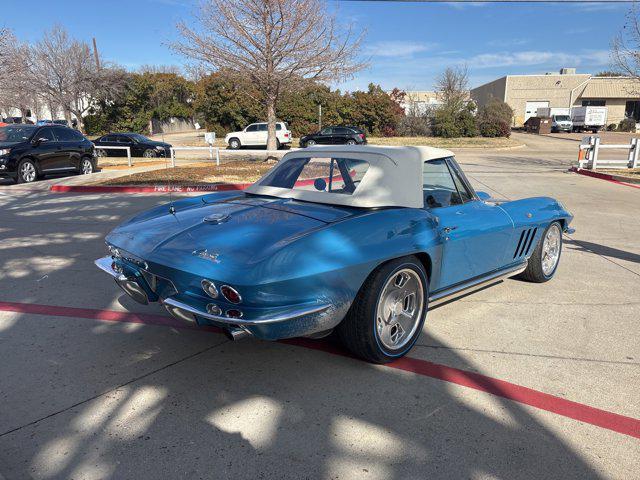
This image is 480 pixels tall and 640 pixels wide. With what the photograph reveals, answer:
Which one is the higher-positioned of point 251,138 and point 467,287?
point 251,138

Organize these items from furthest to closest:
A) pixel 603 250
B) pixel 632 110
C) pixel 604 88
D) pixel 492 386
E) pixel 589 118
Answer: pixel 632 110 < pixel 604 88 < pixel 589 118 < pixel 603 250 < pixel 492 386

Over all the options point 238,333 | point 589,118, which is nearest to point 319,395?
point 238,333

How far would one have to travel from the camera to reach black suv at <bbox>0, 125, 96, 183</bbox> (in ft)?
44.1

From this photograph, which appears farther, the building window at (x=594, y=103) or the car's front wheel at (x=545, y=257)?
the building window at (x=594, y=103)

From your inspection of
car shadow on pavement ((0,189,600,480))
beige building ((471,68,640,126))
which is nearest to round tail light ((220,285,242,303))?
car shadow on pavement ((0,189,600,480))

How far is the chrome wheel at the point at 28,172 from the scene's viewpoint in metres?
13.7

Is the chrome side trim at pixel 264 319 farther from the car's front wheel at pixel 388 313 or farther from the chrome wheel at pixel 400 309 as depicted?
the chrome wheel at pixel 400 309

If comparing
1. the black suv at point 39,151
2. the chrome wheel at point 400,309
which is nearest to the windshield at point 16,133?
the black suv at point 39,151

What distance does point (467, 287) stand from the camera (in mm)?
4094

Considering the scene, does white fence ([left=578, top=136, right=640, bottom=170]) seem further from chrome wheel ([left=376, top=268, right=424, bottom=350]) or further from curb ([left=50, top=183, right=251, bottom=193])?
chrome wheel ([left=376, top=268, right=424, bottom=350])

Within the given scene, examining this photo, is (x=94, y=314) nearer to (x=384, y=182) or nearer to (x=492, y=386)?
(x=384, y=182)

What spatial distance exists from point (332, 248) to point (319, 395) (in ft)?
3.00

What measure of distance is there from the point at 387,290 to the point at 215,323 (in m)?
1.18

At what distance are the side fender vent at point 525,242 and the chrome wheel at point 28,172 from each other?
44.6 ft
